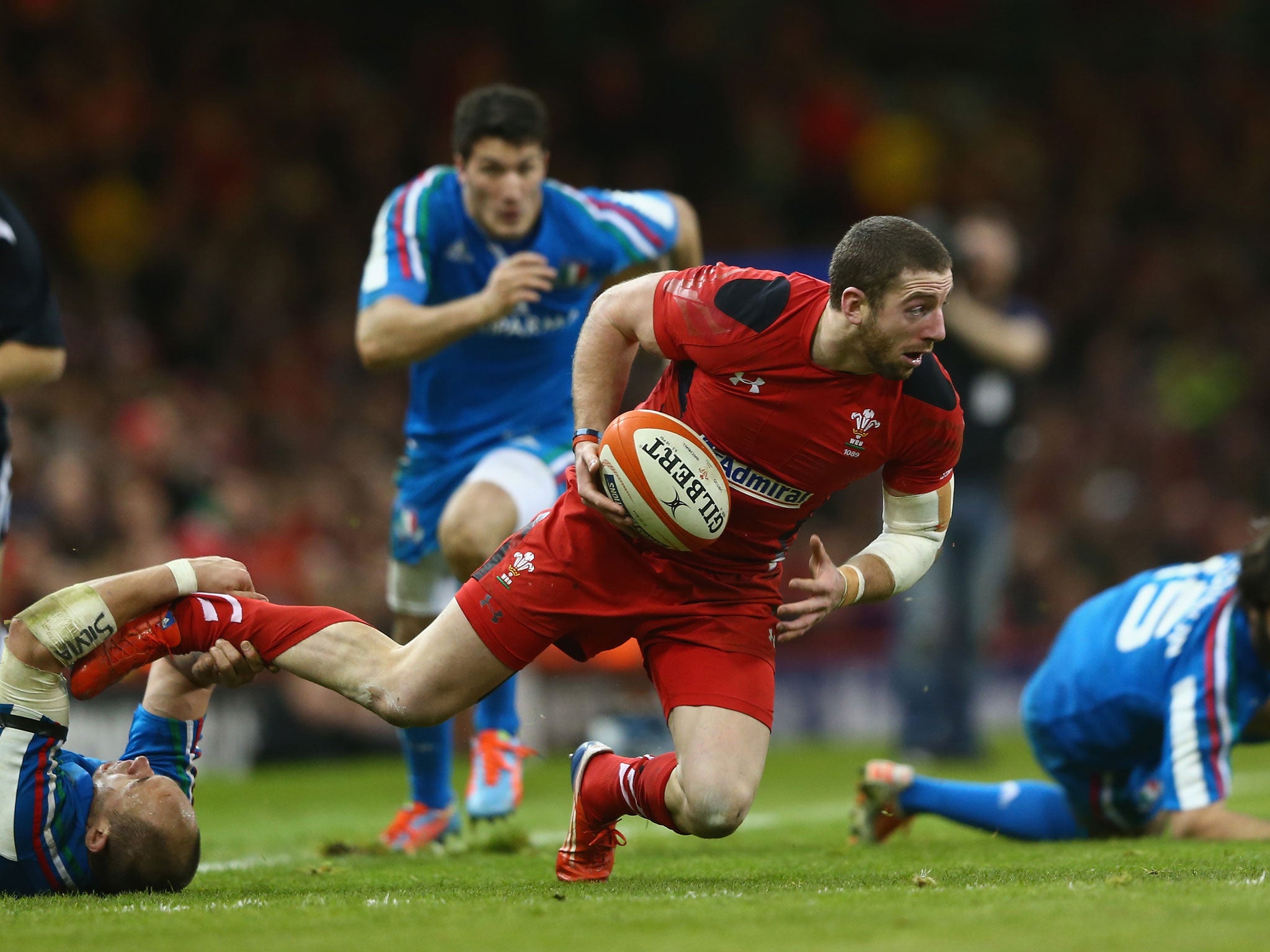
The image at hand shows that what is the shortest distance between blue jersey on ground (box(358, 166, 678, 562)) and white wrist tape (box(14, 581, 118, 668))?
2190mm

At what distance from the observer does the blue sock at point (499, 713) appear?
6.65 metres

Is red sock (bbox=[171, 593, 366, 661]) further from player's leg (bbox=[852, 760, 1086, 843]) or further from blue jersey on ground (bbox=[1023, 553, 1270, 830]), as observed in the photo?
blue jersey on ground (bbox=[1023, 553, 1270, 830])

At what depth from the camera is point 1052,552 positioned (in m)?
14.2

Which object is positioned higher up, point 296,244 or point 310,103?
point 310,103

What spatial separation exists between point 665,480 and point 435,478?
7.42 ft

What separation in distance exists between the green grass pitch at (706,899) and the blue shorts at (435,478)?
48.9 inches

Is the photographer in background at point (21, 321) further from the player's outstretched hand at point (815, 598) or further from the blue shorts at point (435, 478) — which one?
the player's outstretched hand at point (815, 598)

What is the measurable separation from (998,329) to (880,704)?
3683 millimetres

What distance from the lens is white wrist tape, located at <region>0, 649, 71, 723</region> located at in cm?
473

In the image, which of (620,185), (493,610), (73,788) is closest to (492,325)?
(493,610)

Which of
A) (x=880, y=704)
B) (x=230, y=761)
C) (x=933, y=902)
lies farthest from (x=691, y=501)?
(x=880, y=704)

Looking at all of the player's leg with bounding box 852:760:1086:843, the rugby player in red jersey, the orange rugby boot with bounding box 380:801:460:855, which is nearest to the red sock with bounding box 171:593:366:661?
the rugby player in red jersey

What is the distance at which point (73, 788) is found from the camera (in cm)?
470

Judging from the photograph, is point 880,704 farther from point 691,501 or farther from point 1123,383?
Result: point 691,501
